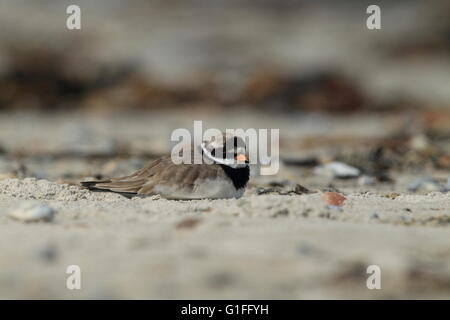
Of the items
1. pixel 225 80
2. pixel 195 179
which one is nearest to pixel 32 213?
pixel 195 179

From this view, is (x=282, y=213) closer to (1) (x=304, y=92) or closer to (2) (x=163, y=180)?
(2) (x=163, y=180)

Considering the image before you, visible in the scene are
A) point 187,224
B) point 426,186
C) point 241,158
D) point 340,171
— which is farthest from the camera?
point 340,171

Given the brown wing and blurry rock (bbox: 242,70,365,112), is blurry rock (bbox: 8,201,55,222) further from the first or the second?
blurry rock (bbox: 242,70,365,112)

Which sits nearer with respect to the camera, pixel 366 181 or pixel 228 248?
pixel 228 248

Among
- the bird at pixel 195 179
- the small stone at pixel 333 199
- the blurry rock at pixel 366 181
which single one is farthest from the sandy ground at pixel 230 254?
the blurry rock at pixel 366 181

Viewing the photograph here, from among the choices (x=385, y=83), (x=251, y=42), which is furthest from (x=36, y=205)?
(x=251, y=42)

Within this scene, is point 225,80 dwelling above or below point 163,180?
above

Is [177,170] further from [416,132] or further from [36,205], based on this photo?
[416,132]

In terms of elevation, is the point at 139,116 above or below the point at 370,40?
below

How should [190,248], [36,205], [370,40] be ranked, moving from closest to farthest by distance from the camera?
[190,248] < [36,205] < [370,40]
